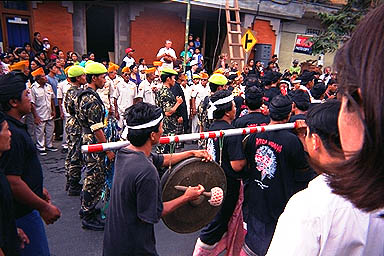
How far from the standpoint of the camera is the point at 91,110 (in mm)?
3896

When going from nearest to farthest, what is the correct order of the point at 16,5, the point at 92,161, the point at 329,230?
1. the point at 329,230
2. the point at 92,161
3. the point at 16,5

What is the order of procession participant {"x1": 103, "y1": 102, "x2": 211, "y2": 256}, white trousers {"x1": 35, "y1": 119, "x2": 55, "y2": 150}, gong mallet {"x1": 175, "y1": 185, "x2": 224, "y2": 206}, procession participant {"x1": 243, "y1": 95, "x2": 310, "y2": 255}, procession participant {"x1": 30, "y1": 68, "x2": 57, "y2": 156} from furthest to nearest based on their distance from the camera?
white trousers {"x1": 35, "y1": 119, "x2": 55, "y2": 150} → procession participant {"x1": 30, "y1": 68, "x2": 57, "y2": 156} → procession participant {"x1": 243, "y1": 95, "x2": 310, "y2": 255} → gong mallet {"x1": 175, "y1": 185, "x2": 224, "y2": 206} → procession participant {"x1": 103, "y1": 102, "x2": 211, "y2": 256}

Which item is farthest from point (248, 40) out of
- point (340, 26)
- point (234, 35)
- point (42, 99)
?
point (42, 99)

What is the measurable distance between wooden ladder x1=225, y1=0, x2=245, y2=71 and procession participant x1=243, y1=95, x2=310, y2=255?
34.6ft

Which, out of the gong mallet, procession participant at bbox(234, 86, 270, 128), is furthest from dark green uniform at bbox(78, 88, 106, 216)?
the gong mallet

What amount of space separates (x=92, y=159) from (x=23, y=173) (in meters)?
1.73

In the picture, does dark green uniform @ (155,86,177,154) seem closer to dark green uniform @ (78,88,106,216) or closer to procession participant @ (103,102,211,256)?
dark green uniform @ (78,88,106,216)

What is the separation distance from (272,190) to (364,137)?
2132 mm

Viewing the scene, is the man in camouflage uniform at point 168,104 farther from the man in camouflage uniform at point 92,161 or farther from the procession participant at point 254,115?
the procession participant at point 254,115

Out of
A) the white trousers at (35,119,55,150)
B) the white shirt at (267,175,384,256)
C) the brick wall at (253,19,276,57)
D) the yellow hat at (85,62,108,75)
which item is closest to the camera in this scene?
the white shirt at (267,175,384,256)

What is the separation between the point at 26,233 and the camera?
2.31 m

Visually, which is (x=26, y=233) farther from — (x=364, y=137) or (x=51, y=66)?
(x=51, y=66)

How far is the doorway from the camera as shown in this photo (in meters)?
15.4

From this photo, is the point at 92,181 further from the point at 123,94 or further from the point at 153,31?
the point at 153,31
